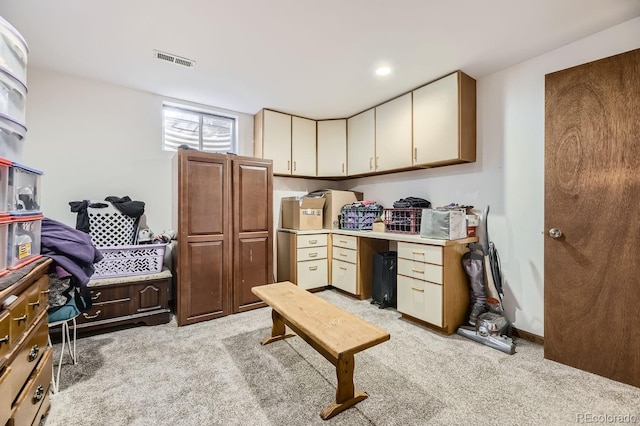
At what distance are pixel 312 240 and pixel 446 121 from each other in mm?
2110

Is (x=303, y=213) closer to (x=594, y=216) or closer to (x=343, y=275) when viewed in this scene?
(x=343, y=275)

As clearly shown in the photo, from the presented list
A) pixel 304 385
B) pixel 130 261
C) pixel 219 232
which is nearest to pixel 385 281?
pixel 304 385

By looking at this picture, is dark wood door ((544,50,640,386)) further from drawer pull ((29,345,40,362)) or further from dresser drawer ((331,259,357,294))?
drawer pull ((29,345,40,362))

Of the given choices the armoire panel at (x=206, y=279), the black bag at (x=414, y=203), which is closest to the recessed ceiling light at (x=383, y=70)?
the black bag at (x=414, y=203)

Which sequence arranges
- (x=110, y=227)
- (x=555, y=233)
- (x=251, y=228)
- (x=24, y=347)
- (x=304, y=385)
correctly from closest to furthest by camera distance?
(x=24, y=347)
(x=304, y=385)
(x=555, y=233)
(x=110, y=227)
(x=251, y=228)

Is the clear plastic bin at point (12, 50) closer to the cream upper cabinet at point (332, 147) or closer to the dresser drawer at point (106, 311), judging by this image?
the dresser drawer at point (106, 311)

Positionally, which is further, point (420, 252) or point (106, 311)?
point (420, 252)

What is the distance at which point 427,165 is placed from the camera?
3047 mm

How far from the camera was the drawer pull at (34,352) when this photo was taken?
4.23 feet

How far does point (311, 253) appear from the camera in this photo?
3758 millimetres

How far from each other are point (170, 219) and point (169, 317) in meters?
1.12

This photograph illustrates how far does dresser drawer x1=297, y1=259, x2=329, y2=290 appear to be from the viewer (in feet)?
12.1

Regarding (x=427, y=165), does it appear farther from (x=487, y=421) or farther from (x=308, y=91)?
(x=487, y=421)

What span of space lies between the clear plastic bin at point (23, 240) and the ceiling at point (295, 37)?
1489mm
